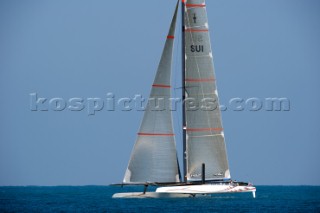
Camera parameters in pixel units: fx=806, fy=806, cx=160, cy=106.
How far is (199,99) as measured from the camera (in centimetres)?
4966

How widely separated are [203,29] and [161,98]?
201 inches

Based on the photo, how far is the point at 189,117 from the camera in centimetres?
4962

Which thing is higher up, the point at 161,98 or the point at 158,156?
the point at 161,98

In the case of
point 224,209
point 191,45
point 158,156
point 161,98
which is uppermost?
point 191,45

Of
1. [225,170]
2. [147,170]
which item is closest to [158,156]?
[147,170]

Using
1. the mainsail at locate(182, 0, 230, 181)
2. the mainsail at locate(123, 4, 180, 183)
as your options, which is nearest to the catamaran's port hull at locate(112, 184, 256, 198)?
the mainsail at locate(123, 4, 180, 183)

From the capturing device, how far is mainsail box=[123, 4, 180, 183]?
160ft

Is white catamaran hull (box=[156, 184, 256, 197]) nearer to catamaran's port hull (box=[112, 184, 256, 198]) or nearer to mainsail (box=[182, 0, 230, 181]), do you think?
catamaran's port hull (box=[112, 184, 256, 198])

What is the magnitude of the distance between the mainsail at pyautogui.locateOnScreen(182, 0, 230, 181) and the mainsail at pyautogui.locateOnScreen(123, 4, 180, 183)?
1.05 metres

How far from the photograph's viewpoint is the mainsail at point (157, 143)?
48688mm

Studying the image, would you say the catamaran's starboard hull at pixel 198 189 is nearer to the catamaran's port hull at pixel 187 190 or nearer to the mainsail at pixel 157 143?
the catamaran's port hull at pixel 187 190

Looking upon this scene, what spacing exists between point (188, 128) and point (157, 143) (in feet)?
7.27

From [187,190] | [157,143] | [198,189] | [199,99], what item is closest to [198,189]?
[198,189]

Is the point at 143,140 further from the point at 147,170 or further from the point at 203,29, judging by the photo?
the point at 203,29
